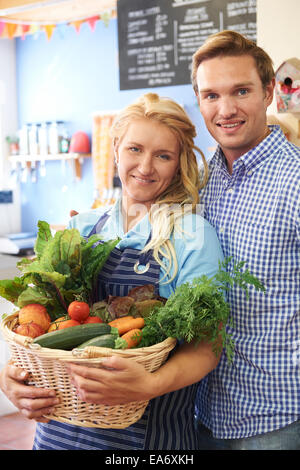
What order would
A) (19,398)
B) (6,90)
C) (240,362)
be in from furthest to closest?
1. (6,90)
2. (240,362)
3. (19,398)

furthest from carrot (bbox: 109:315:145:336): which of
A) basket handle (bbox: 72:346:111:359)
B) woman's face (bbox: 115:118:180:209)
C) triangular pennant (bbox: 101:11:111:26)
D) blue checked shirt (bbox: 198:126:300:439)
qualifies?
triangular pennant (bbox: 101:11:111:26)

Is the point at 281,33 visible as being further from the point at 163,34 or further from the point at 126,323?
the point at 163,34

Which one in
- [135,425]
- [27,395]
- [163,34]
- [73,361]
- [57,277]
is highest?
[163,34]

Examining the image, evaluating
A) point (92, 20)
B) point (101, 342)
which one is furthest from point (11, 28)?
point (101, 342)

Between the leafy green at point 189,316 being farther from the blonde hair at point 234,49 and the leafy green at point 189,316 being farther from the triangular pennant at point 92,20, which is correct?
the triangular pennant at point 92,20

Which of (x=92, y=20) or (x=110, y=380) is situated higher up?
(x=92, y=20)

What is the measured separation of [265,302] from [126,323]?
0.42 meters

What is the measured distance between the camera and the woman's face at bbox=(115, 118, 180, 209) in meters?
1.49

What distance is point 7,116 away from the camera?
23.0ft
